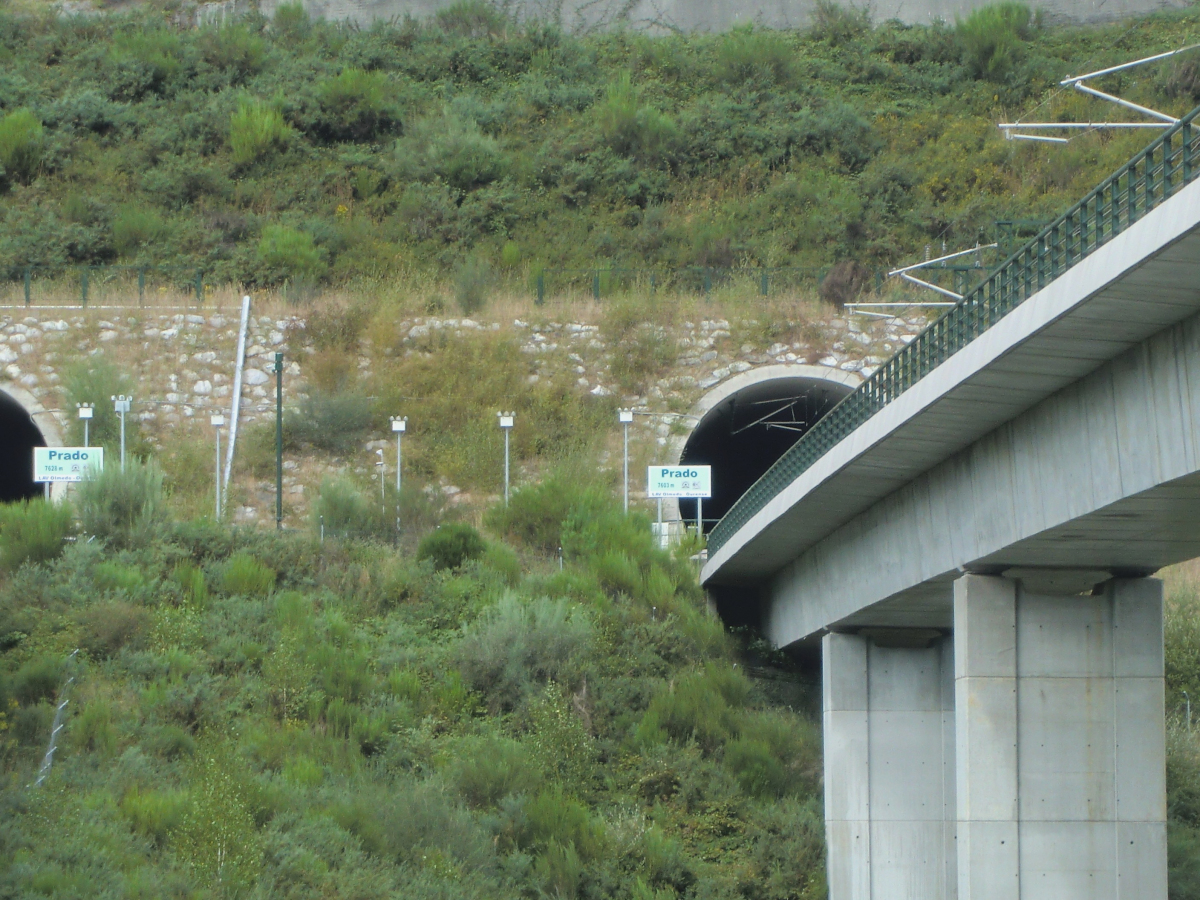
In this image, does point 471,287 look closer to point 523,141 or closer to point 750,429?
point 750,429

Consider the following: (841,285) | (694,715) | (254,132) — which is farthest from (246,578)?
(254,132)

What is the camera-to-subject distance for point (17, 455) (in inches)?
1761

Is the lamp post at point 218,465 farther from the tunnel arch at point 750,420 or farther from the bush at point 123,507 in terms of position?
the tunnel arch at point 750,420

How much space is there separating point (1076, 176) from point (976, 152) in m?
3.57

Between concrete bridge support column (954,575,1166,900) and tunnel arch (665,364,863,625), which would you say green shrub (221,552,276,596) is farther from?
concrete bridge support column (954,575,1166,900)

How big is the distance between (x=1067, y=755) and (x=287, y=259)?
3283 centimetres

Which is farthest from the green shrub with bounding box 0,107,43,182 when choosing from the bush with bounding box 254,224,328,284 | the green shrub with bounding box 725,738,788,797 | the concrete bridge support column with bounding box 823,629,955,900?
the concrete bridge support column with bounding box 823,629,955,900

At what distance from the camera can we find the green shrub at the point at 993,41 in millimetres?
57844

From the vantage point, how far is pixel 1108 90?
186ft

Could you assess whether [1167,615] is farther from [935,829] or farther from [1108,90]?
[1108,90]

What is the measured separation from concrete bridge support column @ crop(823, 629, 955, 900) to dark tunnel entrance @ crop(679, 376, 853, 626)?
45.2 feet

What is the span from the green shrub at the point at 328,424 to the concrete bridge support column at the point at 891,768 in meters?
16.9

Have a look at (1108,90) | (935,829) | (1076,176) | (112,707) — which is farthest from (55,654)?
(1108,90)

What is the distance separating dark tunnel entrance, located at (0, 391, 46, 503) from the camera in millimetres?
43156
